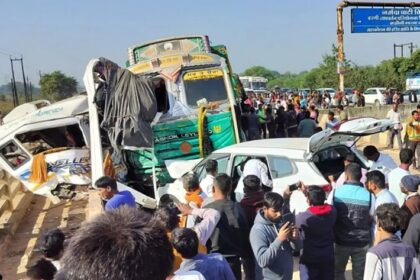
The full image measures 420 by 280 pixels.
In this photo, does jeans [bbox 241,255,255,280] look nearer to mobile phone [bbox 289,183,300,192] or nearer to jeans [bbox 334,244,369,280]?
jeans [bbox 334,244,369,280]

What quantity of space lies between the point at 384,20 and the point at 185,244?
24.1m

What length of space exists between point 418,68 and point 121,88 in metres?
41.4

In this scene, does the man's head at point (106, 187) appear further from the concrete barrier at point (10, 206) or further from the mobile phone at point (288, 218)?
the concrete barrier at point (10, 206)

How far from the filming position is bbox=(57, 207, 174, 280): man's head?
1.42 meters

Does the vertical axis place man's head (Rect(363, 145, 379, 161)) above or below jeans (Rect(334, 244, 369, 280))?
above

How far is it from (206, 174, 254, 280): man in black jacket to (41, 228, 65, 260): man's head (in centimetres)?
139

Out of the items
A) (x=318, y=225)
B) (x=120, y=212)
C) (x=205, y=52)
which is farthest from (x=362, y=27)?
(x=120, y=212)

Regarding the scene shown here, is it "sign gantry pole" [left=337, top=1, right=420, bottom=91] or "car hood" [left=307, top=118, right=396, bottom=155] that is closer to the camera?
"car hood" [left=307, top=118, right=396, bottom=155]

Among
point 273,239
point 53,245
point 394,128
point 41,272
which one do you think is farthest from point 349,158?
point 394,128

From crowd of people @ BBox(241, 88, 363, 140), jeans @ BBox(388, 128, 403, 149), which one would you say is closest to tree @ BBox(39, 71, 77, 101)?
crowd of people @ BBox(241, 88, 363, 140)

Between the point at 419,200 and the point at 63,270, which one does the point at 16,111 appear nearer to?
the point at 419,200

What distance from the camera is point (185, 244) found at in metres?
3.10

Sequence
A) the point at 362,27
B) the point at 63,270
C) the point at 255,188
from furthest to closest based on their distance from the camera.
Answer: the point at 362,27 < the point at 255,188 < the point at 63,270

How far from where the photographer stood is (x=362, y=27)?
24.0 metres
